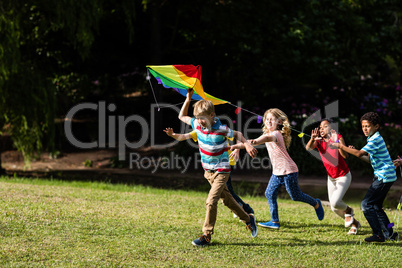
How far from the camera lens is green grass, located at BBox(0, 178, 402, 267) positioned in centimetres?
513

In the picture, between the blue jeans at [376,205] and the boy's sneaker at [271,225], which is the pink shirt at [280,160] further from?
the blue jeans at [376,205]

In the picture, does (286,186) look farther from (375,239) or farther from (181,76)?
(181,76)

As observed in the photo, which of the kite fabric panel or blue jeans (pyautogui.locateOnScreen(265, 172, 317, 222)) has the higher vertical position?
the kite fabric panel

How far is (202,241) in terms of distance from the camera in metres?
5.68

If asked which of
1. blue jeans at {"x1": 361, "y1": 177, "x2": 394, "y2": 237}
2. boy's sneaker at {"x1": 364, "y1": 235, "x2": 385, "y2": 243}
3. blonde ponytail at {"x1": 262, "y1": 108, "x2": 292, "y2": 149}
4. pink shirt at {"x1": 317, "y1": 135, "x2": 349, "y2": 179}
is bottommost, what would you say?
boy's sneaker at {"x1": 364, "y1": 235, "x2": 385, "y2": 243}

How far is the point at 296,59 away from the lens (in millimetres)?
13375

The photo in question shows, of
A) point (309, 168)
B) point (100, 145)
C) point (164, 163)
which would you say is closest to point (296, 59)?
point (309, 168)

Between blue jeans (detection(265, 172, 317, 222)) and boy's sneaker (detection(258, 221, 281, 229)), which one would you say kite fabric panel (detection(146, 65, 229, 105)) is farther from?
boy's sneaker (detection(258, 221, 281, 229))

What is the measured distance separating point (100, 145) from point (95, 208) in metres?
10.5

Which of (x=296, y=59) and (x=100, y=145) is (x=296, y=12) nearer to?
(x=296, y=59)

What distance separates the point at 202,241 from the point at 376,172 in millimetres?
2295

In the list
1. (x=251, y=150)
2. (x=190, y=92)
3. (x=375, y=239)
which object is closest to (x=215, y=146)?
(x=251, y=150)

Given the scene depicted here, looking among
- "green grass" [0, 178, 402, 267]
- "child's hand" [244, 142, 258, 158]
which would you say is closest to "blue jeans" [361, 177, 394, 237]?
"green grass" [0, 178, 402, 267]

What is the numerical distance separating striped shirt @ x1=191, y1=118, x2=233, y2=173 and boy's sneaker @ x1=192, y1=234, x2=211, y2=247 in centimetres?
79
